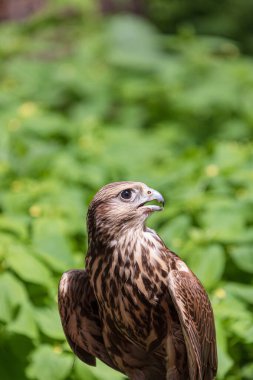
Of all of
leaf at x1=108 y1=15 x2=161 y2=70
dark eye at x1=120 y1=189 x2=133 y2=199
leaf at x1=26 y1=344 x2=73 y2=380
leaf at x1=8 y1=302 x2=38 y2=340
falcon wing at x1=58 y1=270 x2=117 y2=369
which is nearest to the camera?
dark eye at x1=120 y1=189 x2=133 y2=199

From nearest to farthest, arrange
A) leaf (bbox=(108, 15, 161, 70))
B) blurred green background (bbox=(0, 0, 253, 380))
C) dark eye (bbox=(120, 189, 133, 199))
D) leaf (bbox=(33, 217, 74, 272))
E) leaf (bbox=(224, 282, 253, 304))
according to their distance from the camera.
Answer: dark eye (bbox=(120, 189, 133, 199)) → blurred green background (bbox=(0, 0, 253, 380)) → leaf (bbox=(224, 282, 253, 304)) → leaf (bbox=(33, 217, 74, 272)) → leaf (bbox=(108, 15, 161, 70))

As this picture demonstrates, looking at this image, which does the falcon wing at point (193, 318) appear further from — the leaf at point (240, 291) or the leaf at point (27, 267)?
the leaf at point (27, 267)

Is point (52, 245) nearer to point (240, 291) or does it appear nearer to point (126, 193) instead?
point (240, 291)

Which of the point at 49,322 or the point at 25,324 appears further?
the point at 49,322

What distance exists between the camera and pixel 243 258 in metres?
5.13

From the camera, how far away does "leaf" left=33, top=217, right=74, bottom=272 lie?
16.4 feet

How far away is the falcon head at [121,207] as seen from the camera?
3623mm

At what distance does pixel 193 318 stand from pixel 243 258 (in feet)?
5.14

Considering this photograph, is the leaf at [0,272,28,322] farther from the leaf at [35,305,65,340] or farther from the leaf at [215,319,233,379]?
the leaf at [215,319,233,379]

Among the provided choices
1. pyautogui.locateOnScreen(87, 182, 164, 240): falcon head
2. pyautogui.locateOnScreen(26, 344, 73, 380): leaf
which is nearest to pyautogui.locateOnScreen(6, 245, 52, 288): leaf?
pyautogui.locateOnScreen(26, 344, 73, 380): leaf

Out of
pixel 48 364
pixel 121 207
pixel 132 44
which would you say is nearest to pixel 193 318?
pixel 121 207

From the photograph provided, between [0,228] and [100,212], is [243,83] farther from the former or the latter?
[100,212]

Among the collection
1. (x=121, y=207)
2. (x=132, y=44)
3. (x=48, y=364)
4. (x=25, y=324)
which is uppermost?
(x=132, y=44)

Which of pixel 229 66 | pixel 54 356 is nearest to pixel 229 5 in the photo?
pixel 229 66
